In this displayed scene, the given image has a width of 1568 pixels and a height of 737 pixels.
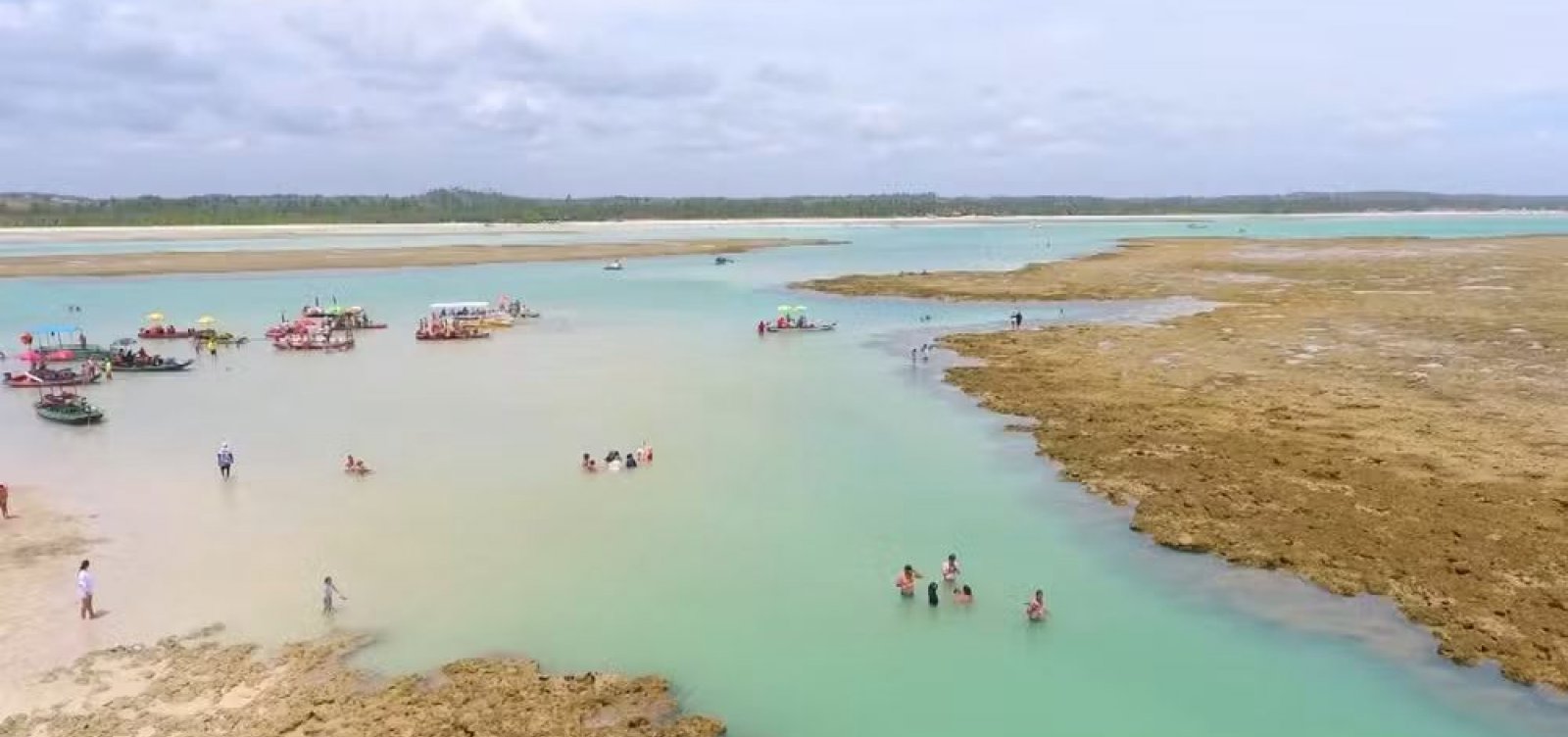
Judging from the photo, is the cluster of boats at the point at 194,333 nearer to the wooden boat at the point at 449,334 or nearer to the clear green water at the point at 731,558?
the wooden boat at the point at 449,334

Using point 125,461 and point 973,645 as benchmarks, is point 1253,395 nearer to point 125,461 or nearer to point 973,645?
point 973,645

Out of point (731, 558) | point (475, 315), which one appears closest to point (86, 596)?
point (731, 558)

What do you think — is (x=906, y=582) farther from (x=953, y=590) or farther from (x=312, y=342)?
(x=312, y=342)

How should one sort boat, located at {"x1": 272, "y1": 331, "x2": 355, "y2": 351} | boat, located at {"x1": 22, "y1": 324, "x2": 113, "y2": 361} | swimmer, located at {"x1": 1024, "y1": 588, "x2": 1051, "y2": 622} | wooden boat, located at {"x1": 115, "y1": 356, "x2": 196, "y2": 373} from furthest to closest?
boat, located at {"x1": 272, "y1": 331, "x2": 355, "y2": 351} < boat, located at {"x1": 22, "y1": 324, "x2": 113, "y2": 361} < wooden boat, located at {"x1": 115, "y1": 356, "x2": 196, "y2": 373} < swimmer, located at {"x1": 1024, "y1": 588, "x2": 1051, "y2": 622}

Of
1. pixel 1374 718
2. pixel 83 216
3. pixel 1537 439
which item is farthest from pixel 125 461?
pixel 83 216

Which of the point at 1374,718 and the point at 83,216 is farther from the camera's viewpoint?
the point at 83,216

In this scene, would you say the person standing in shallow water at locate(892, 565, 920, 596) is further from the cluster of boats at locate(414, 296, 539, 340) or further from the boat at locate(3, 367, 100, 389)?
the cluster of boats at locate(414, 296, 539, 340)

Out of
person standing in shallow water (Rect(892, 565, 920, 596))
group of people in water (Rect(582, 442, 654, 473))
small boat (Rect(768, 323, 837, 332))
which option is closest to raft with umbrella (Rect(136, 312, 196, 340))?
small boat (Rect(768, 323, 837, 332))
